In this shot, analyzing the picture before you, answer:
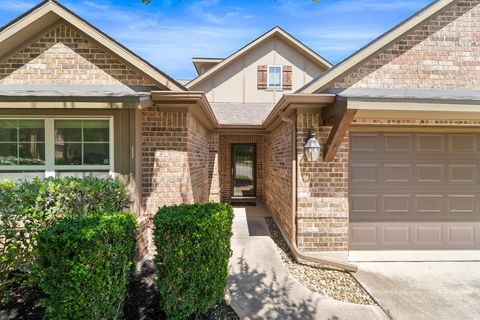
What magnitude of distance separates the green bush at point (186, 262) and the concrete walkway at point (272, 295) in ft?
2.67

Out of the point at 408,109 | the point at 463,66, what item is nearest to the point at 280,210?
the point at 408,109

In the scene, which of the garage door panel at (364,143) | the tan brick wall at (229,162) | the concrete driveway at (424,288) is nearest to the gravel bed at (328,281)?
the concrete driveway at (424,288)

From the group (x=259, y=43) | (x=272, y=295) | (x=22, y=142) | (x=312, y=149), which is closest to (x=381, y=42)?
(x=312, y=149)

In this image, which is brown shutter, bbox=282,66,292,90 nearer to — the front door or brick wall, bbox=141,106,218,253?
the front door

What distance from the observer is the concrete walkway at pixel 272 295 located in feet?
12.2

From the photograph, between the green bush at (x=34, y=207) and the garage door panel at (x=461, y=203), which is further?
the garage door panel at (x=461, y=203)

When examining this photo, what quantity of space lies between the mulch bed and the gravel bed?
1644 mm

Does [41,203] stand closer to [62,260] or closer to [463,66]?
[62,260]

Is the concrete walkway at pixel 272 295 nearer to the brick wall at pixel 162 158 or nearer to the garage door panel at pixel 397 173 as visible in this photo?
the brick wall at pixel 162 158

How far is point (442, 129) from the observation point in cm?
582

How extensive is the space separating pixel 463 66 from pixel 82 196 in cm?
791

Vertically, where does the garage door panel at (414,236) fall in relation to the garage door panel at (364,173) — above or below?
below

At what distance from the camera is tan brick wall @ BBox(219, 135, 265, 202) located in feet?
38.6

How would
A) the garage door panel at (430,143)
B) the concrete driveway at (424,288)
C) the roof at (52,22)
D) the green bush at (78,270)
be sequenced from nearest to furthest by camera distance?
the green bush at (78,270), the concrete driveway at (424,288), the roof at (52,22), the garage door panel at (430,143)
